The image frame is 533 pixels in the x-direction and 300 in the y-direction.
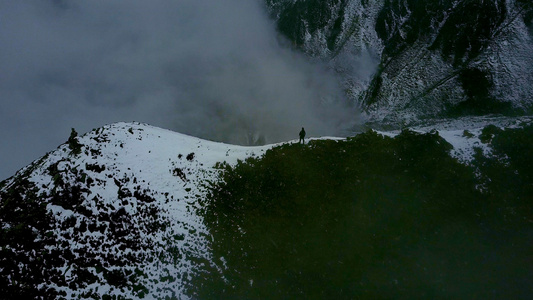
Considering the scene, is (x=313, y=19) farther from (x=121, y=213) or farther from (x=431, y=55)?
(x=121, y=213)

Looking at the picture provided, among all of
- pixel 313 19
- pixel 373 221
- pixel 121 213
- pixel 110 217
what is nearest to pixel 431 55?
pixel 313 19

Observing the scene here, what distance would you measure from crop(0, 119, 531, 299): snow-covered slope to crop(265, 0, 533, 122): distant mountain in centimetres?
6057

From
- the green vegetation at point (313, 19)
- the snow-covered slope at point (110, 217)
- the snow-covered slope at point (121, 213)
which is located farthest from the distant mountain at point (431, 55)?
the snow-covered slope at point (121, 213)

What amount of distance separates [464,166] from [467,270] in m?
8.89

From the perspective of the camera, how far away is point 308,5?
153 m

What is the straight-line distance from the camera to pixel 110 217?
22031mm

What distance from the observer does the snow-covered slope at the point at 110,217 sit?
61.3 ft

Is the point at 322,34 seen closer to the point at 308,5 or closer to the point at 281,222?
the point at 308,5

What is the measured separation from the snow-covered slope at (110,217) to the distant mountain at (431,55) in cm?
6057

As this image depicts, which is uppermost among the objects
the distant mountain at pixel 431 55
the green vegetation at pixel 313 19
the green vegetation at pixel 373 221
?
the green vegetation at pixel 313 19

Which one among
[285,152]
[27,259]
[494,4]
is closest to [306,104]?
[494,4]

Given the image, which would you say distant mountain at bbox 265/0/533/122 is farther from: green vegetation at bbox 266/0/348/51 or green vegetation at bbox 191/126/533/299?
green vegetation at bbox 191/126/533/299

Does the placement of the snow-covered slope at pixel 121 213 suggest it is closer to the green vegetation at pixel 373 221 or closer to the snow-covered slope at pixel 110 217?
the snow-covered slope at pixel 110 217

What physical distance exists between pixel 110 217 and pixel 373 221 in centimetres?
1993
